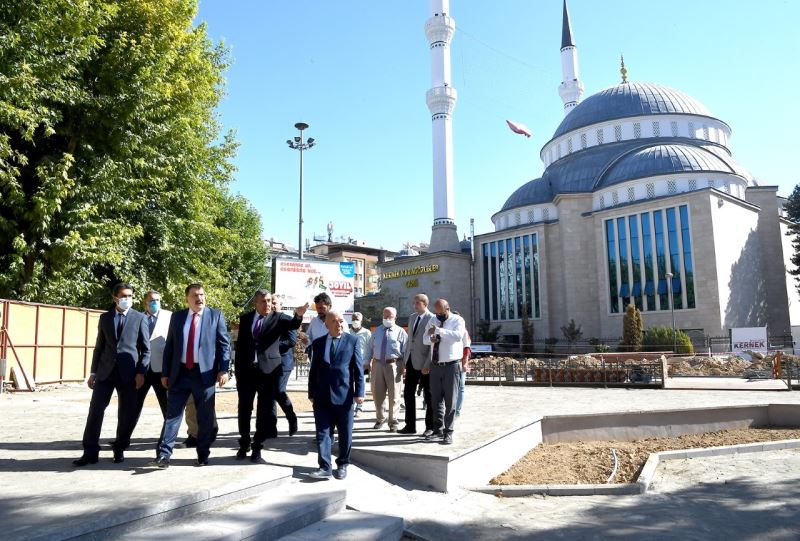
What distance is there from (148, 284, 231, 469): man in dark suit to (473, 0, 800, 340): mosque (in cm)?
3732

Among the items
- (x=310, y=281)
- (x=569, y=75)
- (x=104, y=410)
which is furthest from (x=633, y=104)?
(x=104, y=410)

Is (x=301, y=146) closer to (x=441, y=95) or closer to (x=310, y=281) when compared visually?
(x=310, y=281)

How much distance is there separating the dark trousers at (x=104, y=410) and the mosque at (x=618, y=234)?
38.3m

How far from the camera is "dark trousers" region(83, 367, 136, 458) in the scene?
5117 mm

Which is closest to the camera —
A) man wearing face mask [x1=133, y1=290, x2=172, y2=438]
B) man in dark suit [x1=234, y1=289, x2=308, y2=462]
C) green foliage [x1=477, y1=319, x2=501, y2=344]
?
man in dark suit [x1=234, y1=289, x2=308, y2=462]

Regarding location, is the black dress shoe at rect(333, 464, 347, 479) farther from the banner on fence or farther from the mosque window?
the mosque window

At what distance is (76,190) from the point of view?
13.2 m

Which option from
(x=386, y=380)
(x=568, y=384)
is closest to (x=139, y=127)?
(x=386, y=380)

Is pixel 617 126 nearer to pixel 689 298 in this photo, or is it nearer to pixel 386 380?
pixel 689 298

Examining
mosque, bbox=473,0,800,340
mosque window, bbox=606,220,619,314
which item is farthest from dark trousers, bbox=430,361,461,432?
mosque window, bbox=606,220,619,314

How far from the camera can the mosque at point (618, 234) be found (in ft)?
133

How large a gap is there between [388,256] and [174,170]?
237ft

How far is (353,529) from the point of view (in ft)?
13.7

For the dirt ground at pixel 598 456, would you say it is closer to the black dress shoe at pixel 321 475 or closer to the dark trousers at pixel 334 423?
the dark trousers at pixel 334 423
